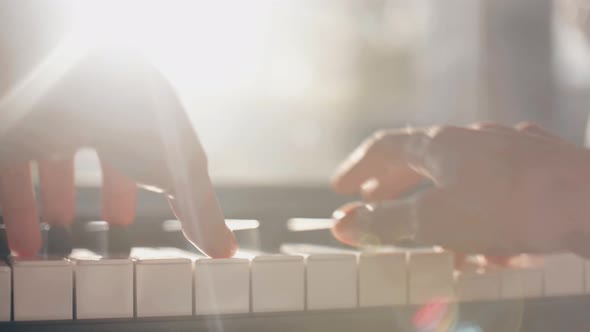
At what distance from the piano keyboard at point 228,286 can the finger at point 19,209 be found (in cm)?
13

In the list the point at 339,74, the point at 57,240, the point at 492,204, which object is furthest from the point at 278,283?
the point at 339,74

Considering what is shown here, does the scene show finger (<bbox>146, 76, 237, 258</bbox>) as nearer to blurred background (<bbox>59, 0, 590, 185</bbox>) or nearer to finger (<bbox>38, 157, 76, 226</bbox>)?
finger (<bbox>38, 157, 76, 226</bbox>)

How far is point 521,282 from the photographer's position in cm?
50

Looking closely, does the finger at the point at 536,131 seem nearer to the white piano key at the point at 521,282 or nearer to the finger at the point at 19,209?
the white piano key at the point at 521,282

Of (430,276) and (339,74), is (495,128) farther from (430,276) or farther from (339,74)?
(339,74)

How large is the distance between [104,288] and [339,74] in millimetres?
2431

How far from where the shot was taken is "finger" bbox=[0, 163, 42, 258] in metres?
0.53

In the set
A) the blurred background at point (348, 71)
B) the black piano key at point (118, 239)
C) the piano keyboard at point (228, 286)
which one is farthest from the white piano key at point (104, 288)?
the blurred background at point (348, 71)

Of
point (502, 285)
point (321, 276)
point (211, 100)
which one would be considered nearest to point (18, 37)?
point (321, 276)

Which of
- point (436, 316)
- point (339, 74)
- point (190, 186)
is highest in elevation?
point (339, 74)

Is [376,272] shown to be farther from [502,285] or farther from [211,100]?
[211,100]

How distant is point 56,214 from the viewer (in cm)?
71

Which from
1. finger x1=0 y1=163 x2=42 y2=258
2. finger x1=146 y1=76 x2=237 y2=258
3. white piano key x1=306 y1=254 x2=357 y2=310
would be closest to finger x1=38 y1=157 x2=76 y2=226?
finger x1=0 y1=163 x2=42 y2=258

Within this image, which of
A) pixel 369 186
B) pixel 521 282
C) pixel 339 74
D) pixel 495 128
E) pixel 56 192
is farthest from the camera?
pixel 339 74
